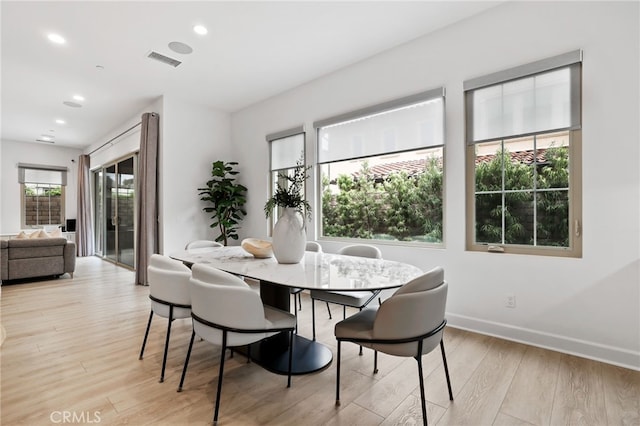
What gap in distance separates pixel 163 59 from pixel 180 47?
16.6 inches

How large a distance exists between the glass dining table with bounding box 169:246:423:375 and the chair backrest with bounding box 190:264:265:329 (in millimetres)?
172

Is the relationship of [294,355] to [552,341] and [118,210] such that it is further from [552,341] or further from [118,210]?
[118,210]

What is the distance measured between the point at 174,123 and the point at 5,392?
395 cm

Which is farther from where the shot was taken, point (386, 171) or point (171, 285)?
point (386, 171)

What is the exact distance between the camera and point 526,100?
8.95 feet

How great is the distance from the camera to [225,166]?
567 cm

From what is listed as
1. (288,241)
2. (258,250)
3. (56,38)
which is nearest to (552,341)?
(288,241)

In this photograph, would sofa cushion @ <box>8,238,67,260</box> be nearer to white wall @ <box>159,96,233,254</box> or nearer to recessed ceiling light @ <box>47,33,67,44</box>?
white wall @ <box>159,96,233,254</box>

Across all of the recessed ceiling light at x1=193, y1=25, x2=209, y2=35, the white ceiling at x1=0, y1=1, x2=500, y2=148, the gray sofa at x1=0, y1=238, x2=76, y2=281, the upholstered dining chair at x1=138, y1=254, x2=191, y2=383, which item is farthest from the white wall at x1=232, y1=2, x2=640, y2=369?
the gray sofa at x1=0, y1=238, x2=76, y2=281

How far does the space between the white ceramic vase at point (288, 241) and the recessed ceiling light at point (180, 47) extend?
2.43 metres

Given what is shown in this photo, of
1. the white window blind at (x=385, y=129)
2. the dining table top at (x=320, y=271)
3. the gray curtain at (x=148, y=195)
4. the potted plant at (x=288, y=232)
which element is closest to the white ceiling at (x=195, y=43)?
the gray curtain at (x=148, y=195)

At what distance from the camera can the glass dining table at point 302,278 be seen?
5.83 ft

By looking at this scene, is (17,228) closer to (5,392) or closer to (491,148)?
(5,392)

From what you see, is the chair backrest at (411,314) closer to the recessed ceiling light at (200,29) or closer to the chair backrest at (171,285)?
the chair backrest at (171,285)
